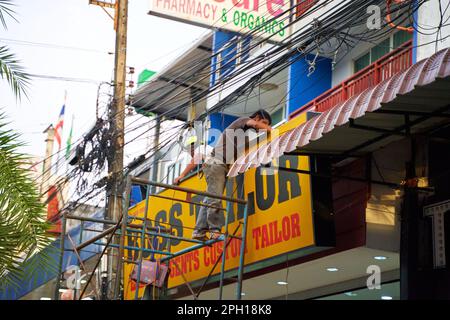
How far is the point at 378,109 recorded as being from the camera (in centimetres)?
947

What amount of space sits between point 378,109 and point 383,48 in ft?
29.9

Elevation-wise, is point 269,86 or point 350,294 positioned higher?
point 269,86

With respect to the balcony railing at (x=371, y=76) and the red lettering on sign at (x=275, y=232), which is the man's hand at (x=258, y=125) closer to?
the red lettering on sign at (x=275, y=232)

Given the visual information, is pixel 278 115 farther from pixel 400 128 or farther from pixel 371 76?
pixel 400 128

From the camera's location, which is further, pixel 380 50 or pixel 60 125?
pixel 60 125

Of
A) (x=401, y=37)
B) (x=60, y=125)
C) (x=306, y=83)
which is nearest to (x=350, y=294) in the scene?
(x=401, y=37)

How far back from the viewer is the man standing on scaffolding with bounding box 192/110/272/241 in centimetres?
1241

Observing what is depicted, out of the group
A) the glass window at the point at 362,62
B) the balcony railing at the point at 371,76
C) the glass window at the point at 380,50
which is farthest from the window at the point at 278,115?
the balcony railing at the point at 371,76

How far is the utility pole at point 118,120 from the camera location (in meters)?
17.5
